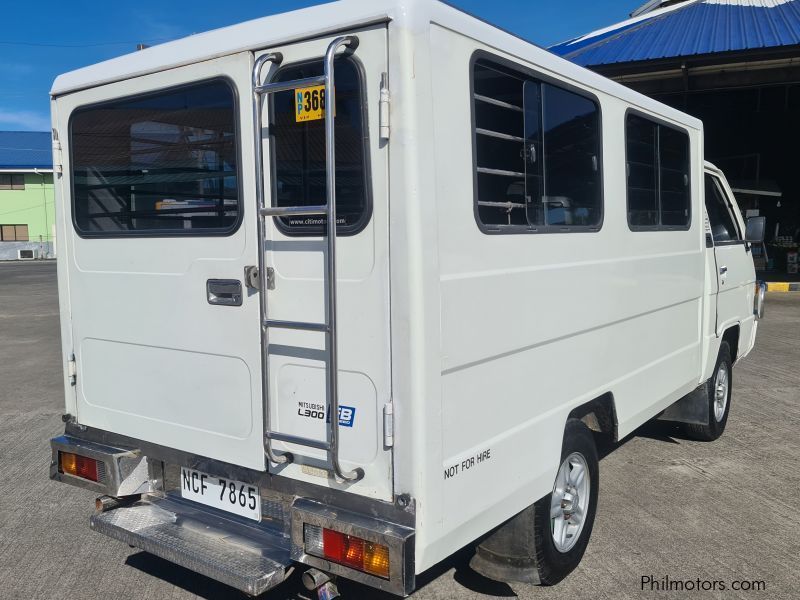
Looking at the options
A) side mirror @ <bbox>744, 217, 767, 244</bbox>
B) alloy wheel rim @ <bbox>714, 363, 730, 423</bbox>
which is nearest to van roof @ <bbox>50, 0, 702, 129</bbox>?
side mirror @ <bbox>744, 217, 767, 244</bbox>

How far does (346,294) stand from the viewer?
2674 millimetres

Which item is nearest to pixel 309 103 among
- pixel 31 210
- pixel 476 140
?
pixel 476 140

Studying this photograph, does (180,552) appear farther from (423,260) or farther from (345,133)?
(345,133)

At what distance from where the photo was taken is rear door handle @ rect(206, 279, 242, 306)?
2994 mm

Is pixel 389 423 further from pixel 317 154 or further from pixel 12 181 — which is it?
pixel 12 181

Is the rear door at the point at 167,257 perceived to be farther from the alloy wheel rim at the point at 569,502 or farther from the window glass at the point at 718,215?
the window glass at the point at 718,215

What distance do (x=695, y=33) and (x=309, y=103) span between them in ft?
58.7

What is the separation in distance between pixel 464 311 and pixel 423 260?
325 millimetres

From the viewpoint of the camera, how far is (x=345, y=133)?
2.67 m

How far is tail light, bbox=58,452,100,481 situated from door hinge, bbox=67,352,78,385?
37 centimetres

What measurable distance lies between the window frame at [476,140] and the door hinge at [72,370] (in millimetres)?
2283

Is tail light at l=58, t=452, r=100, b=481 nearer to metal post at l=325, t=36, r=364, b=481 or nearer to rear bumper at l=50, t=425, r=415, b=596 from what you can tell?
rear bumper at l=50, t=425, r=415, b=596

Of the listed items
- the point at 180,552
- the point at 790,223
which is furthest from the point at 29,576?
the point at 790,223

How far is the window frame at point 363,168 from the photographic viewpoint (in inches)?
101
